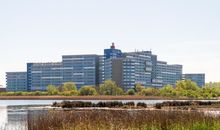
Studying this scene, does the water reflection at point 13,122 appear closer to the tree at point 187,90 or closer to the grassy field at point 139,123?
the grassy field at point 139,123

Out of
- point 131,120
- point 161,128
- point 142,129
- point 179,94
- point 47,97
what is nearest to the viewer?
point 142,129

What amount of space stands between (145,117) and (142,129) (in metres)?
5.42

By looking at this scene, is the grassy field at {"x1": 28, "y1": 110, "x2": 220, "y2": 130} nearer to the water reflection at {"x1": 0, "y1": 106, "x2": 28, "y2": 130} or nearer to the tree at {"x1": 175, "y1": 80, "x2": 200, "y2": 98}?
the water reflection at {"x1": 0, "y1": 106, "x2": 28, "y2": 130}

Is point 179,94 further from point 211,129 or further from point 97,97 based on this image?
point 211,129

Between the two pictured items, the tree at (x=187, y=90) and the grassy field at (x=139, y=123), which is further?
the tree at (x=187, y=90)

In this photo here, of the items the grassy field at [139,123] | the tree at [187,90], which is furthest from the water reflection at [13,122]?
the tree at [187,90]

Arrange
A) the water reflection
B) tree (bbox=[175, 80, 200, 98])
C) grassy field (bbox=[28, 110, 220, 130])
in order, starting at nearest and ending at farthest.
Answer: grassy field (bbox=[28, 110, 220, 130]) < the water reflection < tree (bbox=[175, 80, 200, 98])

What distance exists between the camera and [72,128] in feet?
83.5

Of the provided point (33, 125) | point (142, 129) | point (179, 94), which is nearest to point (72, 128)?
point (142, 129)

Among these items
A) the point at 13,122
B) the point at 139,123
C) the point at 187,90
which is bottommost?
the point at 187,90

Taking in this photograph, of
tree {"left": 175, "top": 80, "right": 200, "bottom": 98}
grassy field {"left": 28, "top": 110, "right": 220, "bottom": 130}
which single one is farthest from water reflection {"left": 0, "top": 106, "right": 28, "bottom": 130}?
tree {"left": 175, "top": 80, "right": 200, "bottom": 98}

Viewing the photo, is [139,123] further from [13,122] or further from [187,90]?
[187,90]

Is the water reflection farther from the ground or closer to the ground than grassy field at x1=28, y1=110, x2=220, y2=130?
closer to the ground

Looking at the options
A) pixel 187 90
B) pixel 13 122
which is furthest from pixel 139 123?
pixel 187 90
